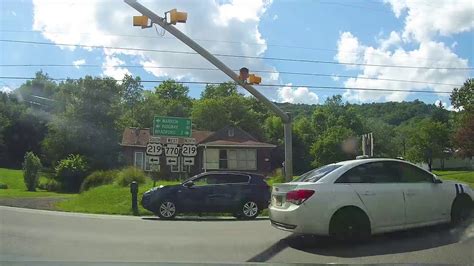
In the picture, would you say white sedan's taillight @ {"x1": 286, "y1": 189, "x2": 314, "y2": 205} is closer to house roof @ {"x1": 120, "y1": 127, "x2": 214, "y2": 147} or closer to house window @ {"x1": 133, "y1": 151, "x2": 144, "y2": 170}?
house roof @ {"x1": 120, "y1": 127, "x2": 214, "y2": 147}

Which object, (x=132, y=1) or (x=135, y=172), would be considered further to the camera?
(x=135, y=172)

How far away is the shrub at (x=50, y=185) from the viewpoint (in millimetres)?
47531

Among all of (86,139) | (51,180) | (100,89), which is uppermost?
(100,89)

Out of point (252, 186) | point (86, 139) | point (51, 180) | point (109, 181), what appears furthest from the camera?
point (86, 139)

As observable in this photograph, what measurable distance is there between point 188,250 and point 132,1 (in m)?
8.77

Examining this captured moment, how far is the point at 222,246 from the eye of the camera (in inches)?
387

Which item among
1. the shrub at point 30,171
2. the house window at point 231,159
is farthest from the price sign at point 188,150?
the house window at point 231,159

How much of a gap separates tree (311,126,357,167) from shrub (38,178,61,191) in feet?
111

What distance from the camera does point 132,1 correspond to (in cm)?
1559

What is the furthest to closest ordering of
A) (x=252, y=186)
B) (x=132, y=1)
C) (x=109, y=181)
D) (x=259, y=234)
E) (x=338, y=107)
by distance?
(x=338, y=107) → (x=109, y=181) → (x=252, y=186) → (x=132, y=1) → (x=259, y=234)

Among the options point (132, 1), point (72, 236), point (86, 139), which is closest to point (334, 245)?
point (72, 236)

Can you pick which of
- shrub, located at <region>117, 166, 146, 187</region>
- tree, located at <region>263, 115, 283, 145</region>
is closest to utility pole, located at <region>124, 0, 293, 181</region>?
shrub, located at <region>117, 166, 146, 187</region>

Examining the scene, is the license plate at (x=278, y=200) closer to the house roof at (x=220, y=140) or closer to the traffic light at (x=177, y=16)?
the traffic light at (x=177, y=16)

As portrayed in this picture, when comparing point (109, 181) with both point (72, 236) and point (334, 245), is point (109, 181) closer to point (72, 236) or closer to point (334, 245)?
point (72, 236)
